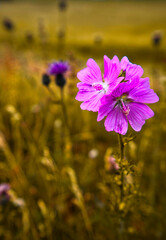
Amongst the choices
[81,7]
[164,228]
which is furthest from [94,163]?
[81,7]

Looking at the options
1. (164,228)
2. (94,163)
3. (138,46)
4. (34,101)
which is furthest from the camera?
(138,46)

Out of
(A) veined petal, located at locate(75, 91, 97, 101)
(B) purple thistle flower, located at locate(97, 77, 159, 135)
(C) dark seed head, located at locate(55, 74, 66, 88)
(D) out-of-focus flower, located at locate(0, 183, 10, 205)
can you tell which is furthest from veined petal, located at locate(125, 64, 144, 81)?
(D) out-of-focus flower, located at locate(0, 183, 10, 205)

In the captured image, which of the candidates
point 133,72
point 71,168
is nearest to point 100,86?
point 133,72

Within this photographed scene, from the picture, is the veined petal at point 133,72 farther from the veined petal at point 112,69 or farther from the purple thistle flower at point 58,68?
the purple thistle flower at point 58,68

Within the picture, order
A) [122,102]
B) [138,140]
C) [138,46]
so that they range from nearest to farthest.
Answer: [122,102] < [138,140] < [138,46]

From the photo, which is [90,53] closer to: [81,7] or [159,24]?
[159,24]
